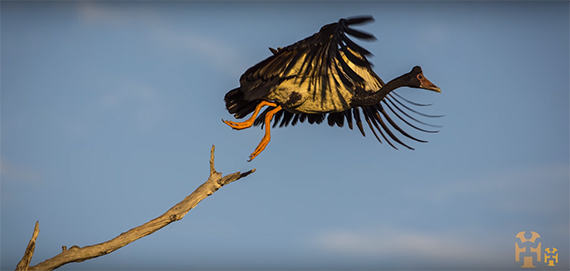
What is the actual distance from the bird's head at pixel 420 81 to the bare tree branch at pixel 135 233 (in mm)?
2759

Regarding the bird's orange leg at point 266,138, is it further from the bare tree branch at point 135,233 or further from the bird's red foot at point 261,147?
the bare tree branch at point 135,233

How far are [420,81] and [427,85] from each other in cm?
12

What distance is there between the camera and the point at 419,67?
849 cm

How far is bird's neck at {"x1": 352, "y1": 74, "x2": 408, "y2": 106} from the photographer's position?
27.3 ft

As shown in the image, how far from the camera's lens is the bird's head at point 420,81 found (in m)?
8.48

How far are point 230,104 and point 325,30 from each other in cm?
218

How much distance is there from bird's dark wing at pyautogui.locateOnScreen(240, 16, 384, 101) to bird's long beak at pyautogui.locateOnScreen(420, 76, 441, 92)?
2.73 ft

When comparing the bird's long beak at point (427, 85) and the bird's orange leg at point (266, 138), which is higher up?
the bird's long beak at point (427, 85)

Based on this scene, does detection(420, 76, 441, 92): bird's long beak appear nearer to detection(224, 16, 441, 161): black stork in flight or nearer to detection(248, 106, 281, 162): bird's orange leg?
detection(224, 16, 441, 161): black stork in flight

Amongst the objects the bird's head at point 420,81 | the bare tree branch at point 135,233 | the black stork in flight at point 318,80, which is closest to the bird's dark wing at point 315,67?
the black stork in flight at point 318,80

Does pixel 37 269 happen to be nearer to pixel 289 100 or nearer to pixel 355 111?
pixel 289 100

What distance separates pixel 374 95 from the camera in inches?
329

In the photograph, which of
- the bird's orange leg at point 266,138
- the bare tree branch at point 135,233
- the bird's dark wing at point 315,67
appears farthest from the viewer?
the bird's orange leg at point 266,138

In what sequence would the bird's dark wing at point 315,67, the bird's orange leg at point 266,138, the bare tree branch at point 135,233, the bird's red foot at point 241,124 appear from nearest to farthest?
the bird's dark wing at point 315,67
the bare tree branch at point 135,233
the bird's orange leg at point 266,138
the bird's red foot at point 241,124
